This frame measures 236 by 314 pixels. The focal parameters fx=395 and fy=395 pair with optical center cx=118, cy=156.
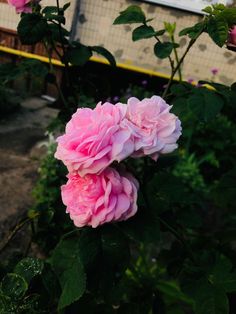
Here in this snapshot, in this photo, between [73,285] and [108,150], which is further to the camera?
[73,285]

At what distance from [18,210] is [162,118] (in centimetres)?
176

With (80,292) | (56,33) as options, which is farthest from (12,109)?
(80,292)

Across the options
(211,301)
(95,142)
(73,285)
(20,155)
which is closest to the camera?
(95,142)

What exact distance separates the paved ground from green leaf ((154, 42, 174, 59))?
135 cm

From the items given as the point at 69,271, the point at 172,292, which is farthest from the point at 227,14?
the point at 172,292

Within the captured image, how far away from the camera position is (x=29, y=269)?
788 mm

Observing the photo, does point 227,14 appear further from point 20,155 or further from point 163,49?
point 20,155

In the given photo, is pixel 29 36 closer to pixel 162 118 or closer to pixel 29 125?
pixel 162 118

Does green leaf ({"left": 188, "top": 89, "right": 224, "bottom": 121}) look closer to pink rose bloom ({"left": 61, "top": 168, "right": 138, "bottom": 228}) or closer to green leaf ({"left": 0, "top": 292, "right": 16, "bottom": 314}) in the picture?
pink rose bloom ({"left": 61, "top": 168, "right": 138, "bottom": 228})

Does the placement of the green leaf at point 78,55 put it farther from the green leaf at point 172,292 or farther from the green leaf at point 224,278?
the green leaf at point 172,292

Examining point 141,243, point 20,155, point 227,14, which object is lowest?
point 20,155

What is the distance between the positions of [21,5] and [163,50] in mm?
369

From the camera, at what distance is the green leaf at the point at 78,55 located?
3.43 feet

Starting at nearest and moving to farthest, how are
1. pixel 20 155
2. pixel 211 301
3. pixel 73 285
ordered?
pixel 73 285, pixel 211 301, pixel 20 155
